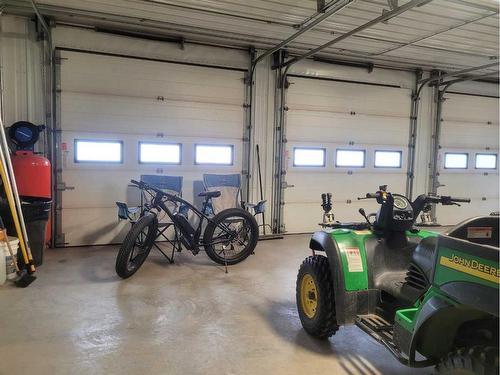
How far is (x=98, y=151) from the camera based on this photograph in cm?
532

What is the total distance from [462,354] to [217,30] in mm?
4899

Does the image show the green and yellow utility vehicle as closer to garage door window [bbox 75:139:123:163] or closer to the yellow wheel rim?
the yellow wheel rim

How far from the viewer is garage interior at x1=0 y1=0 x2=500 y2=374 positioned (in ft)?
8.63

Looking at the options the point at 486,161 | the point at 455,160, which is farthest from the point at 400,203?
the point at 486,161

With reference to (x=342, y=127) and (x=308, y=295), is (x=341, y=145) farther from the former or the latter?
(x=308, y=295)

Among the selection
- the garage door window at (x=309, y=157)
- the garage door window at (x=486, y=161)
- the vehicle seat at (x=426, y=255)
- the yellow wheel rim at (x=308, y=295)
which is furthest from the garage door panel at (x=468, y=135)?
the vehicle seat at (x=426, y=255)

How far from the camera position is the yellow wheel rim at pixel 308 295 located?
2658 millimetres

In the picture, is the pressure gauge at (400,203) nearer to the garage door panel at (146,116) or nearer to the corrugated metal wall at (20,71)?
the garage door panel at (146,116)

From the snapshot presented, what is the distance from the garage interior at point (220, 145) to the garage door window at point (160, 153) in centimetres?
3

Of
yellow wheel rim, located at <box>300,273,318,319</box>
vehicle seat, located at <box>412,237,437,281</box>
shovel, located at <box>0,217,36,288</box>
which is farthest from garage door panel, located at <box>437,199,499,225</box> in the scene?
shovel, located at <box>0,217,36,288</box>

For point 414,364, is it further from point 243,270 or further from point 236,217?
point 236,217

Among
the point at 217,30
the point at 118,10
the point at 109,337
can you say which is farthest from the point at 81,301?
the point at 217,30

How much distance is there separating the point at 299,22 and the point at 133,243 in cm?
339

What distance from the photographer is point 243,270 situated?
4.28 m
